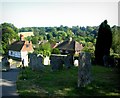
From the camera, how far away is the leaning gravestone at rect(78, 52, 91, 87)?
1522 cm

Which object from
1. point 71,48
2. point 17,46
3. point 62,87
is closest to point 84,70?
point 62,87

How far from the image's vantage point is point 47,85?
15711 millimetres

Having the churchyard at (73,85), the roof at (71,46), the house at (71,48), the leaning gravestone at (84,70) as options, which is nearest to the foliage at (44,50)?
the house at (71,48)

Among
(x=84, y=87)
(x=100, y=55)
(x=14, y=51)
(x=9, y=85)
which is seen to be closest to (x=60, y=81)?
(x=84, y=87)

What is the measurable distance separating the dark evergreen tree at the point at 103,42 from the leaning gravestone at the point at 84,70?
1144 centimetres

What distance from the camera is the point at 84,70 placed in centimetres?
1546

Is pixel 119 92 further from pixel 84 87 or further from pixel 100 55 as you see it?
pixel 100 55

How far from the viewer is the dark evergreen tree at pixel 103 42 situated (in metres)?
26.8

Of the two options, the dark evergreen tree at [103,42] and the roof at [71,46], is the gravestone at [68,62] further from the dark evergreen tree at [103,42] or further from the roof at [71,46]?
the roof at [71,46]

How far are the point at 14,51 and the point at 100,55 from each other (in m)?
34.1

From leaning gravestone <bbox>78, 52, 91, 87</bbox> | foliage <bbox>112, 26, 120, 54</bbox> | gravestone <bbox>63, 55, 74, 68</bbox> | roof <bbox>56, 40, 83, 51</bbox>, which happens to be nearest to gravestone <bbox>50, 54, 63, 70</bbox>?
gravestone <bbox>63, 55, 74, 68</bbox>

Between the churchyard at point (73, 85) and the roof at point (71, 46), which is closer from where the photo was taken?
the churchyard at point (73, 85)

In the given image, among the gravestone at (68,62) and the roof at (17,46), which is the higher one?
the roof at (17,46)

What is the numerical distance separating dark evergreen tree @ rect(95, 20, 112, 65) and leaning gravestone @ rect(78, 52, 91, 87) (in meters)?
11.4
